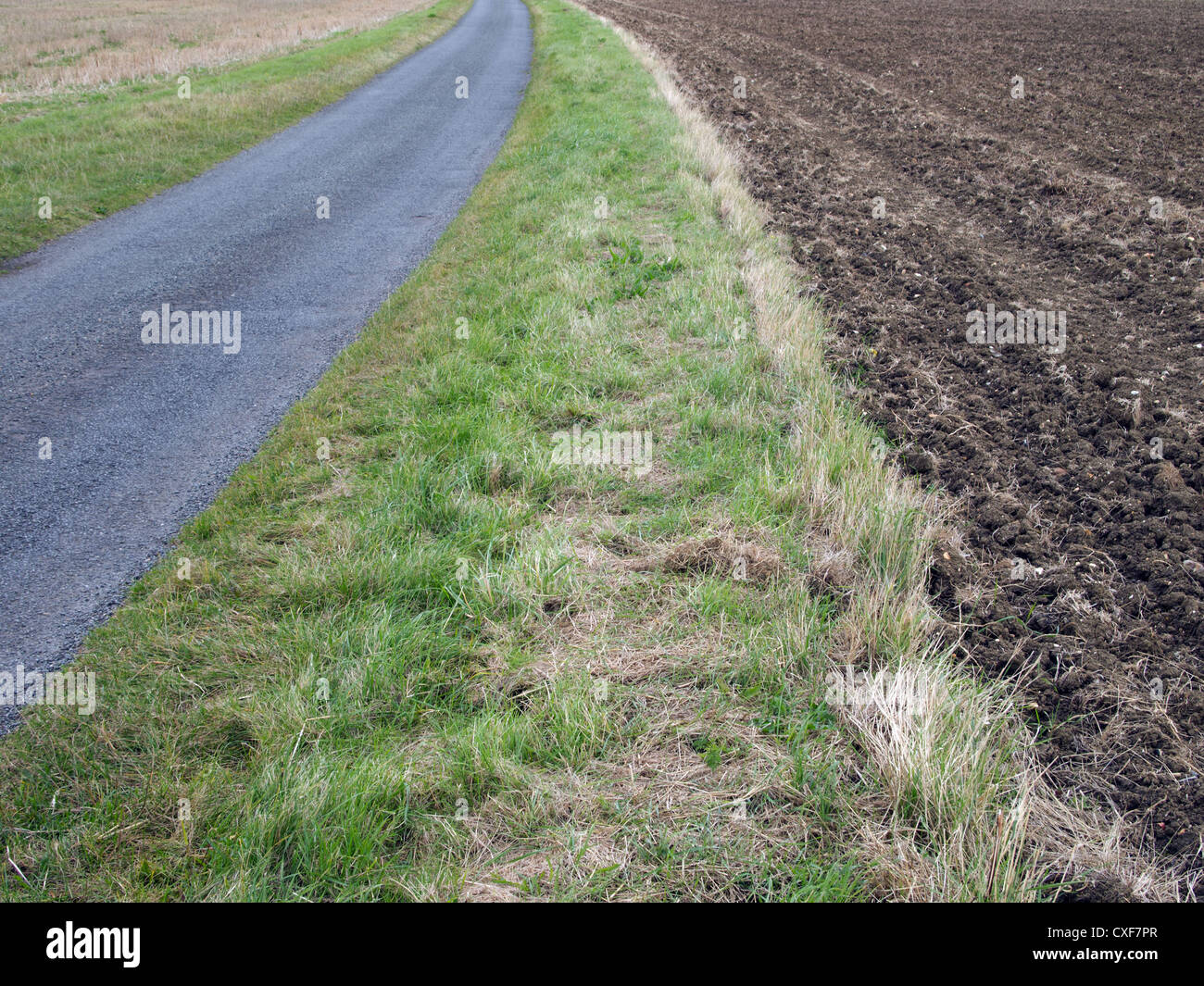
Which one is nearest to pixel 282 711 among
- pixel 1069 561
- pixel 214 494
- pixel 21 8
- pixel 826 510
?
pixel 214 494

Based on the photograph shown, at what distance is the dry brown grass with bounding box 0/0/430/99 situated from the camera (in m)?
18.2

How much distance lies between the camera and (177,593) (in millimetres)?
3396

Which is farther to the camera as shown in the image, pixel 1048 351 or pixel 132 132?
pixel 132 132

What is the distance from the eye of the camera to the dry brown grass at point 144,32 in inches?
715

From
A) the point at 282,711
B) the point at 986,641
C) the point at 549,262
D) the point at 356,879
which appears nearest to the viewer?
the point at 356,879

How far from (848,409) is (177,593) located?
3.91 meters

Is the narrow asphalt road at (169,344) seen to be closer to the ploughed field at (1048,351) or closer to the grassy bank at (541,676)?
the grassy bank at (541,676)

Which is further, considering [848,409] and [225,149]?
[225,149]

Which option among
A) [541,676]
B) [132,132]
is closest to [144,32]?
[132,132]

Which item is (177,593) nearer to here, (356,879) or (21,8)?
(356,879)

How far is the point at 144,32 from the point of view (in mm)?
25859

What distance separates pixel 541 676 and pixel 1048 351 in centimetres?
495

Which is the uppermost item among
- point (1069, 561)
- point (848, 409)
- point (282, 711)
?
point (848, 409)
